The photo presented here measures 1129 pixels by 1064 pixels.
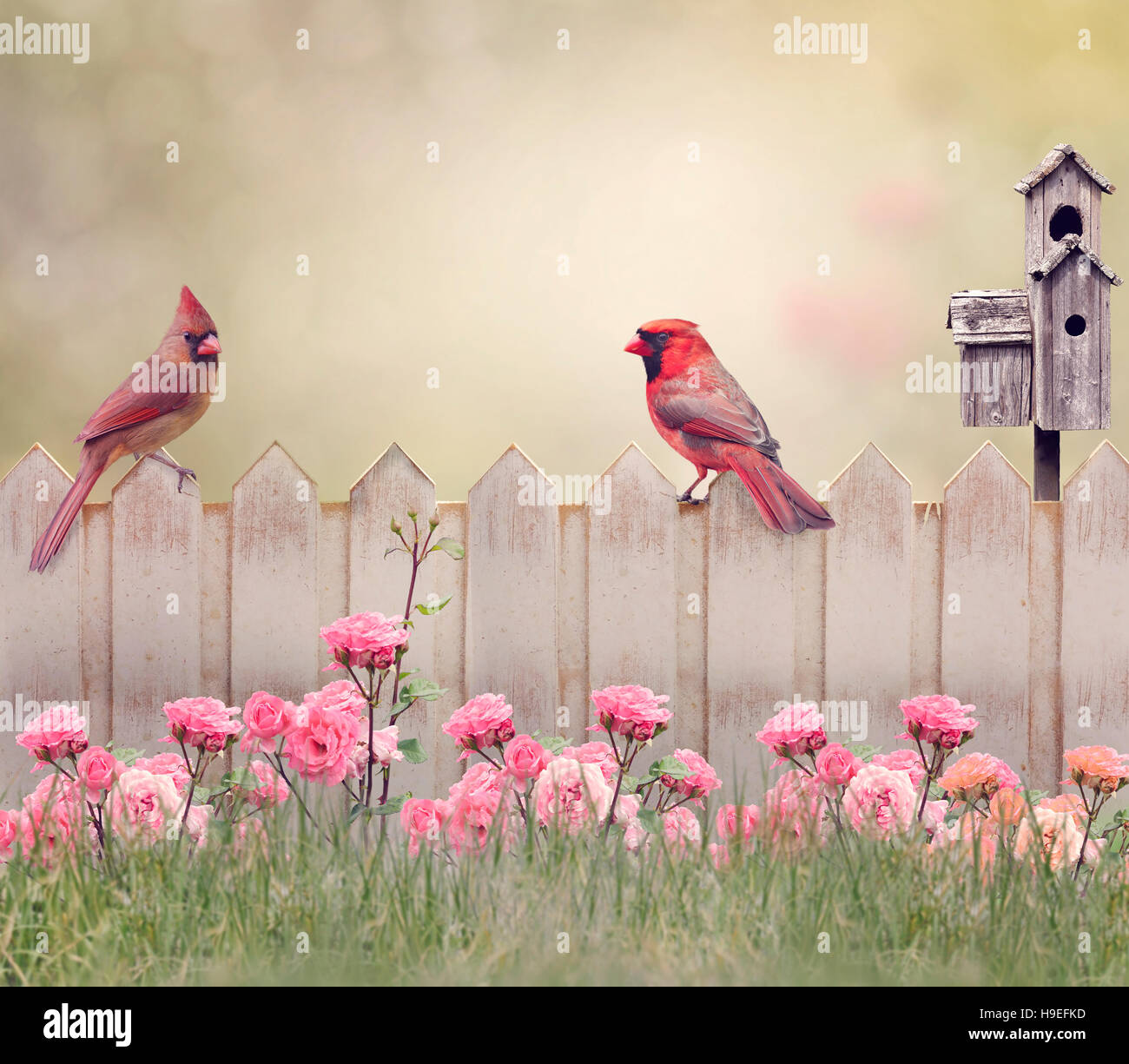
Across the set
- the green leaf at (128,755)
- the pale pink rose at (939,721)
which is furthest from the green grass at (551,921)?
the green leaf at (128,755)

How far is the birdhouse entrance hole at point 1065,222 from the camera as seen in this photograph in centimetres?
295

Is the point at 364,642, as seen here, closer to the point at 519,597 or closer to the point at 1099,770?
the point at 519,597

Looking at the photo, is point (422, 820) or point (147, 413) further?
point (147, 413)

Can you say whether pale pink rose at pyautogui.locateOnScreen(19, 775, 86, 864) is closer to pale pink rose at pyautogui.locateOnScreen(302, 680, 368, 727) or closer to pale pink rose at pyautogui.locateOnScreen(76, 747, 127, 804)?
pale pink rose at pyautogui.locateOnScreen(76, 747, 127, 804)

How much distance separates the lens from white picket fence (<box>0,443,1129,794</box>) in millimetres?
2822

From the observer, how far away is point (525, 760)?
2.30 metres

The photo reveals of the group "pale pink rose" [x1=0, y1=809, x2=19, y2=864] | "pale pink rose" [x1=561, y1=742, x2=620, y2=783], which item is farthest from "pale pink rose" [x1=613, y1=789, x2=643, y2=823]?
"pale pink rose" [x1=0, y1=809, x2=19, y2=864]

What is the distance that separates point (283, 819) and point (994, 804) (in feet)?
6.21

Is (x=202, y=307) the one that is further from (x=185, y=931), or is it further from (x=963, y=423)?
(x=963, y=423)

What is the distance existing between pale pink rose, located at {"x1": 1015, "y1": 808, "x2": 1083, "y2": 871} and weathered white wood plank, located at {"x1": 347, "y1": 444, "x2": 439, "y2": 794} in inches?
65.0

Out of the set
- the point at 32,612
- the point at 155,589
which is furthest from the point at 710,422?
the point at 32,612

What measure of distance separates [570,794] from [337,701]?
64cm

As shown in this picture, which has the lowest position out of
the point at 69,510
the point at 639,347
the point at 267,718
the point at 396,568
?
the point at 267,718
